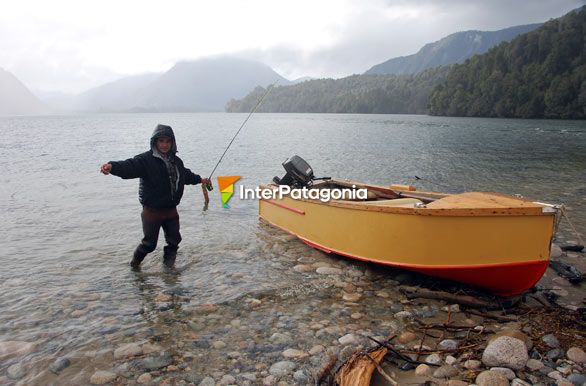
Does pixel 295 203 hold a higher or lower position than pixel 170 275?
higher

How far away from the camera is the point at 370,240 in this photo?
25.6ft

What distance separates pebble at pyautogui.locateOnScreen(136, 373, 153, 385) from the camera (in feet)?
16.0

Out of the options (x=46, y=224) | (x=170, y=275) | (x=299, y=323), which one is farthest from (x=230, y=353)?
(x=46, y=224)

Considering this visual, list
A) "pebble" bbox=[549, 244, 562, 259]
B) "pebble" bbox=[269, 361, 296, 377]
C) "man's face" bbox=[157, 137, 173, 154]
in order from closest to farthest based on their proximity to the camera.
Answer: "pebble" bbox=[269, 361, 296, 377], "man's face" bbox=[157, 137, 173, 154], "pebble" bbox=[549, 244, 562, 259]

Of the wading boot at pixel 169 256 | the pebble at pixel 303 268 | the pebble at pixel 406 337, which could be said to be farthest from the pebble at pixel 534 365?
the wading boot at pixel 169 256

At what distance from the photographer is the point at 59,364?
5.29 metres

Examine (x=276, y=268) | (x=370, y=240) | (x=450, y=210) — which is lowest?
(x=276, y=268)

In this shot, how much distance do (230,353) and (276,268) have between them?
11.3 ft

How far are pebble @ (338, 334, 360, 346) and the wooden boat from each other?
194cm

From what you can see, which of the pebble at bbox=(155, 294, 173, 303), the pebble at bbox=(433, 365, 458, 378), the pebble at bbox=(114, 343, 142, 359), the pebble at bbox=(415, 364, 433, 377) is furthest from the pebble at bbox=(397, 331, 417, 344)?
the pebble at bbox=(155, 294, 173, 303)

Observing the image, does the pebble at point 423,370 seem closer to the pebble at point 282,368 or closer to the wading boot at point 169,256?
the pebble at point 282,368

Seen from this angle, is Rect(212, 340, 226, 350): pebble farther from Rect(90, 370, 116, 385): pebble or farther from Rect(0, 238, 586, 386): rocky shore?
Rect(90, 370, 116, 385): pebble

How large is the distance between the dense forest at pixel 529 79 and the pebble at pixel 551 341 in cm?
10398

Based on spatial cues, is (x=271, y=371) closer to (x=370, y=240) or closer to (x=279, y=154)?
(x=370, y=240)
